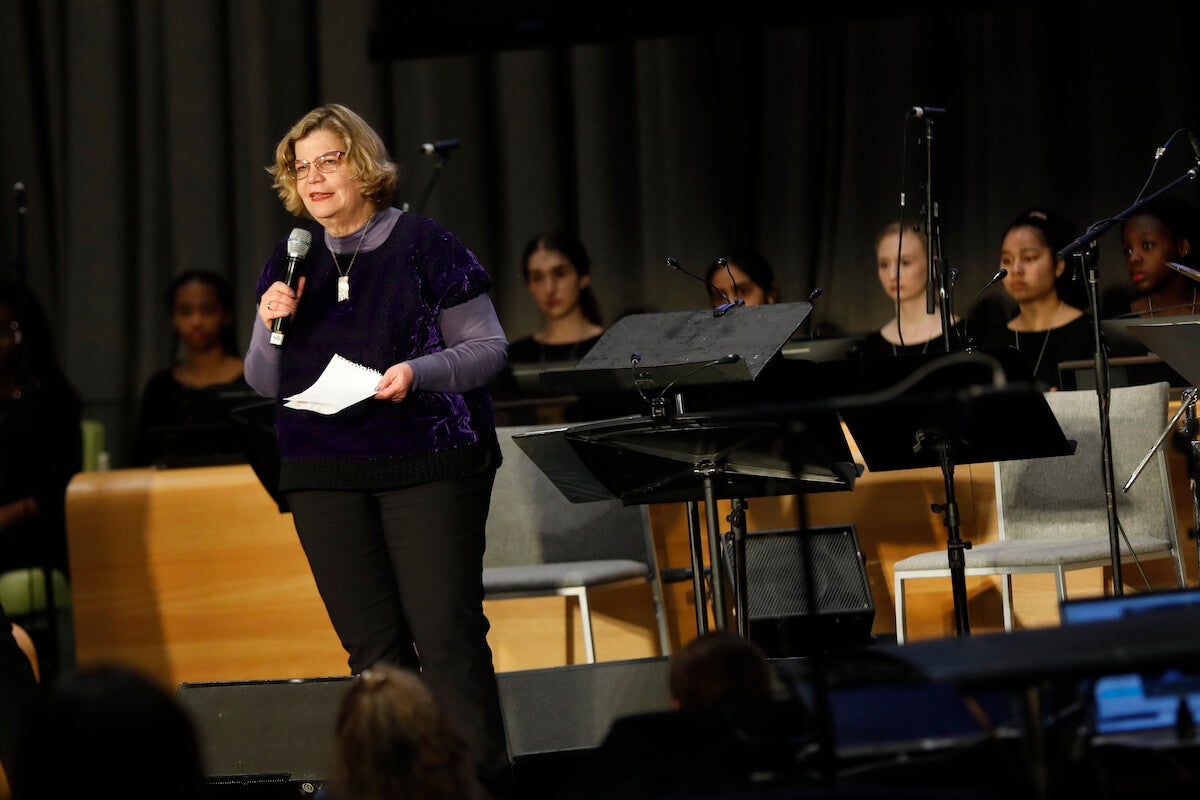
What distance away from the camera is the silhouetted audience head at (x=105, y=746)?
3.81 ft

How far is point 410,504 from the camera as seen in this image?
8.11 feet

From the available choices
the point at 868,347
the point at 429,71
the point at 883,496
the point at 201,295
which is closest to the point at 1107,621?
the point at 883,496

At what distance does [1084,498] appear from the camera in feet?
12.0

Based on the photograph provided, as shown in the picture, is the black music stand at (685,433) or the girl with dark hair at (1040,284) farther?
the girl with dark hair at (1040,284)

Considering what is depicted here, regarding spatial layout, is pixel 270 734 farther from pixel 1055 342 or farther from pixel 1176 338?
pixel 1055 342

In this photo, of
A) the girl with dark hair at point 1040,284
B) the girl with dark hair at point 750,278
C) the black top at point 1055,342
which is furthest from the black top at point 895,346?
the girl with dark hair at point 750,278

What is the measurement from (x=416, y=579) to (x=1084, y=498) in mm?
A: 1995

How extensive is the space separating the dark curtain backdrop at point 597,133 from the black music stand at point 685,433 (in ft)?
8.20

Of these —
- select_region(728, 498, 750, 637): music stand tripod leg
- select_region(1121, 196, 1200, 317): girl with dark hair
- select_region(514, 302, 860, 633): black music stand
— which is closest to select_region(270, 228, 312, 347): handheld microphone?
select_region(514, 302, 860, 633): black music stand

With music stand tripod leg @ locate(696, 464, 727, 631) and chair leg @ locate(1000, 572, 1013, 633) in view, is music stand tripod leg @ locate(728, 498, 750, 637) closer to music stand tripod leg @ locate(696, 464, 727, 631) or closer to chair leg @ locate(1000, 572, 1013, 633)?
music stand tripod leg @ locate(696, 464, 727, 631)

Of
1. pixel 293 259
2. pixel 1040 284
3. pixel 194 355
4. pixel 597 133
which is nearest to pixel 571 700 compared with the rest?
pixel 293 259

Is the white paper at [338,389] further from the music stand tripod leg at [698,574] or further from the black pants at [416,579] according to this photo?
the music stand tripod leg at [698,574]

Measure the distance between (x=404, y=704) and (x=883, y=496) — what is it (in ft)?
8.04

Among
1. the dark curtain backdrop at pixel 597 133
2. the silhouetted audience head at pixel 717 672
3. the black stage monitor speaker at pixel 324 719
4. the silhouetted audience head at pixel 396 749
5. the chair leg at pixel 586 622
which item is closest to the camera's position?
the silhouetted audience head at pixel 396 749
